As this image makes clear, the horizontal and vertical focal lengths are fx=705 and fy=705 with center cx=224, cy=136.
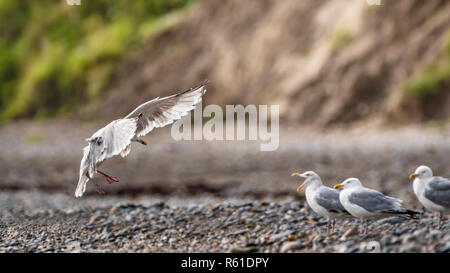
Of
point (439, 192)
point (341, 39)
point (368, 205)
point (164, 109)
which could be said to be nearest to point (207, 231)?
point (164, 109)

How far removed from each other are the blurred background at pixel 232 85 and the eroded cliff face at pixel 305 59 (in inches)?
2.0

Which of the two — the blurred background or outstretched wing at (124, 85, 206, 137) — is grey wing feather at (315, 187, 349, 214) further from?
the blurred background

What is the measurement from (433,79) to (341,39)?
430cm

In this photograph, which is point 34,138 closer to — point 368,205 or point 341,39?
point 341,39

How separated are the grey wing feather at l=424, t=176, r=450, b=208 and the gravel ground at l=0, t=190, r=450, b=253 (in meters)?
0.29

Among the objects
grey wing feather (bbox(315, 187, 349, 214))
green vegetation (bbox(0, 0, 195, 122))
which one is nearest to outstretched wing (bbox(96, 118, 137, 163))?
grey wing feather (bbox(315, 187, 349, 214))

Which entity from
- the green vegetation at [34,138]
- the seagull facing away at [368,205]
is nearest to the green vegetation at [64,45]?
the green vegetation at [34,138]

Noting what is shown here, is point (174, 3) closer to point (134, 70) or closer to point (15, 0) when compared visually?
point (134, 70)

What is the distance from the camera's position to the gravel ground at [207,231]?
6586 mm

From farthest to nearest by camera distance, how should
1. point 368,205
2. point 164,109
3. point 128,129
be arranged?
point 164,109 < point 128,129 < point 368,205

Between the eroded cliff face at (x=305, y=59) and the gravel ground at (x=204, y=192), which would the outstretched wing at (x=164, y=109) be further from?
the eroded cliff face at (x=305, y=59)

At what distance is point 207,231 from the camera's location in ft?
26.3

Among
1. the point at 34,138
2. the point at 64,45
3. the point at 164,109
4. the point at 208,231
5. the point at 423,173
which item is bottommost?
the point at 208,231
